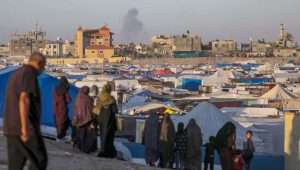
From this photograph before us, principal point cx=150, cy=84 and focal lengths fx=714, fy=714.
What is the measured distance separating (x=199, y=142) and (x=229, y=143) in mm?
3219

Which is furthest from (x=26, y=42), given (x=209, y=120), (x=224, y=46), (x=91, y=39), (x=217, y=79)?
(x=209, y=120)

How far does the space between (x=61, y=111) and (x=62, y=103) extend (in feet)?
0.67

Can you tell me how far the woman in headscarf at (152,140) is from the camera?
11641 millimetres

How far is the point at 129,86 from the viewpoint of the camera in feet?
136

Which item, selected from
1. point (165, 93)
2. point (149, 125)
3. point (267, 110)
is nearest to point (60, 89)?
point (149, 125)

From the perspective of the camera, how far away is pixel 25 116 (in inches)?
210

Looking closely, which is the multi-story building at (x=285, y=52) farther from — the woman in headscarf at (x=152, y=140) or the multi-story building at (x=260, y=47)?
the woman in headscarf at (x=152, y=140)

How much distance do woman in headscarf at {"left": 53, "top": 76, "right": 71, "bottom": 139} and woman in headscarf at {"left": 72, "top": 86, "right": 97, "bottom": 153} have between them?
0.55 feet

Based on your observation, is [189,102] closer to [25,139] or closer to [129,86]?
[129,86]

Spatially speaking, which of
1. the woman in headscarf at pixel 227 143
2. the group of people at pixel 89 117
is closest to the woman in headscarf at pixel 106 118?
the group of people at pixel 89 117

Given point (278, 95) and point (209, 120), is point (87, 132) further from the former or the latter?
point (278, 95)

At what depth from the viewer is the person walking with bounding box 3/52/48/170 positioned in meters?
5.34

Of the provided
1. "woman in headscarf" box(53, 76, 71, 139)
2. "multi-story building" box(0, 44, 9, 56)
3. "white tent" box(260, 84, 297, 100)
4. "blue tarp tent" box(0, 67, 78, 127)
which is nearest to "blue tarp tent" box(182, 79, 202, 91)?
"white tent" box(260, 84, 297, 100)

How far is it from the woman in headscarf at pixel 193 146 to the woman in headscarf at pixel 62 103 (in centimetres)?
202
